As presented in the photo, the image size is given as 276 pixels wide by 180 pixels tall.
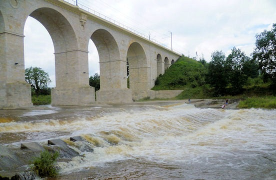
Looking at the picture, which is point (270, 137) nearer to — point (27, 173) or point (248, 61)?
point (27, 173)

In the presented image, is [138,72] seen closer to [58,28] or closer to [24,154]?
[58,28]

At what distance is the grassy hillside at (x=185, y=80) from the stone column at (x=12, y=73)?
20.8m

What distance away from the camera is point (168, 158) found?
5574 millimetres

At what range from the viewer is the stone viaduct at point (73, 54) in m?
14.5

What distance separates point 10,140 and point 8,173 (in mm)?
2488

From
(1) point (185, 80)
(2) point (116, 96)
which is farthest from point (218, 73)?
(2) point (116, 96)

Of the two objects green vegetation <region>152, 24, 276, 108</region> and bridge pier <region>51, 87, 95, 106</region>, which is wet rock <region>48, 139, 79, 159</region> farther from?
green vegetation <region>152, 24, 276, 108</region>

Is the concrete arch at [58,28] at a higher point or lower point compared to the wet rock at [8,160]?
higher

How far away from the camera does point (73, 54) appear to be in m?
20.9

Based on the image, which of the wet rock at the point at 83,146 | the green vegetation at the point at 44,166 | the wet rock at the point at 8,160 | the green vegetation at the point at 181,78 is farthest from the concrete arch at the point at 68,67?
the green vegetation at the point at 181,78

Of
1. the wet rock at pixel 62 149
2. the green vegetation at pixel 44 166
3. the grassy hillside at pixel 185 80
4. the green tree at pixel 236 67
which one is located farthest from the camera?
the grassy hillside at pixel 185 80

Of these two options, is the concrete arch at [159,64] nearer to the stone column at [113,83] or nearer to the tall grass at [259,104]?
the stone column at [113,83]

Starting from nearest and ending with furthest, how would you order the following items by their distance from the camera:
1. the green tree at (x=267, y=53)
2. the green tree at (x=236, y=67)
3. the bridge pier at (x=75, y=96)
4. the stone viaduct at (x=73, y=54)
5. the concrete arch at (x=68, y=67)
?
the stone viaduct at (x=73, y=54), the concrete arch at (x=68, y=67), the bridge pier at (x=75, y=96), the green tree at (x=267, y=53), the green tree at (x=236, y=67)

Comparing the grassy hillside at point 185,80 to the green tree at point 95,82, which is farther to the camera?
the green tree at point 95,82
